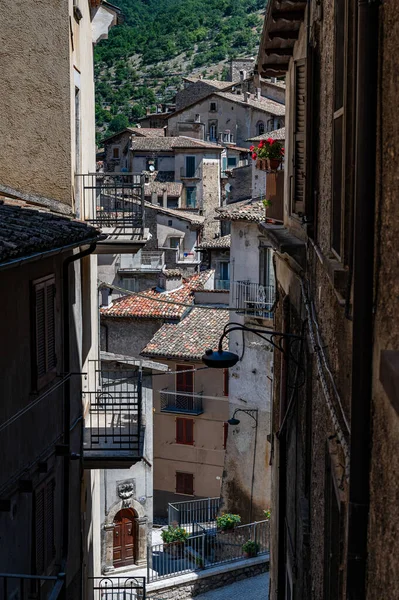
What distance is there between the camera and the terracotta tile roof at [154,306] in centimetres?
3484

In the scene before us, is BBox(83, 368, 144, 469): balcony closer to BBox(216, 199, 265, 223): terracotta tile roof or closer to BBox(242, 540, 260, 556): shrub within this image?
BBox(242, 540, 260, 556): shrub

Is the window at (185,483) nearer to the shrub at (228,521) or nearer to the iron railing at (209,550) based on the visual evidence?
the shrub at (228,521)

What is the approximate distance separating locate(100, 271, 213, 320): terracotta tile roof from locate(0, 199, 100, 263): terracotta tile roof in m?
23.1

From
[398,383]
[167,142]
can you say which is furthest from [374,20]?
[167,142]

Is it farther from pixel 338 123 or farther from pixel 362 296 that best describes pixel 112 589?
pixel 362 296

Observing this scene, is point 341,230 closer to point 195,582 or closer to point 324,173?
point 324,173

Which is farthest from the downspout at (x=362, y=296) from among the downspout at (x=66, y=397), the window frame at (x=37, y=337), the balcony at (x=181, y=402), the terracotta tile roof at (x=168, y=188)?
the terracotta tile roof at (x=168, y=188)

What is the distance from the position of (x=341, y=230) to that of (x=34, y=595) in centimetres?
663

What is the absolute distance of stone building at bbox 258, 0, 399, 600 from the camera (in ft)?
11.5

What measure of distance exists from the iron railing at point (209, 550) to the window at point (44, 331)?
1311 centimetres

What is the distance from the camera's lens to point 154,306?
35.9m

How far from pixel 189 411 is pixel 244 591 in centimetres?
1102

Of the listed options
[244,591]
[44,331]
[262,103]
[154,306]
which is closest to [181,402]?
[154,306]

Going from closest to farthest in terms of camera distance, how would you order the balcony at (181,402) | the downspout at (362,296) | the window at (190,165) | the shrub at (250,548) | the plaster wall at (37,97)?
the downspout at (362,296), the plaster wall at (37,97), the shrub at (250,548), the balcony at (181,402), the window at (190,165)
